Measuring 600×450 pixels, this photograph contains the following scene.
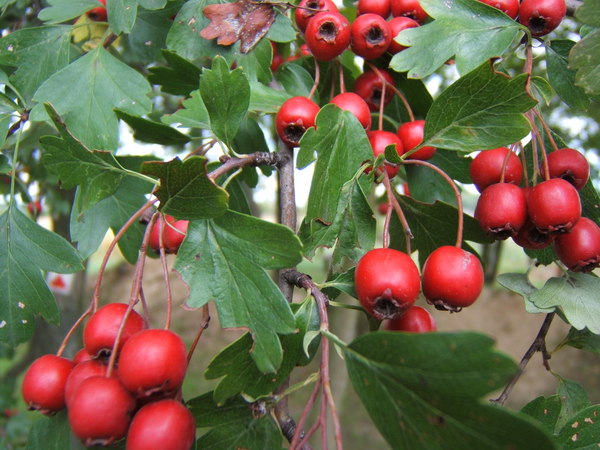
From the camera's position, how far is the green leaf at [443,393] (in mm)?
602

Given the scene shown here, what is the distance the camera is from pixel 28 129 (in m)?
1.52

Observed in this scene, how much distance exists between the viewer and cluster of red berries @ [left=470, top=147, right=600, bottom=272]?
0.84 metres

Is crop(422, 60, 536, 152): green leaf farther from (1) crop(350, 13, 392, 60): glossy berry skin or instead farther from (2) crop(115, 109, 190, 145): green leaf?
(2) crop(115, 109, 190, 145): green leaf

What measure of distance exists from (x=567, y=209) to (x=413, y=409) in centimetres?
43

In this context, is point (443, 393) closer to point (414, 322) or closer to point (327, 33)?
point (414, 322)

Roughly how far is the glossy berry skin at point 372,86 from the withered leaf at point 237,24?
0.79 feet

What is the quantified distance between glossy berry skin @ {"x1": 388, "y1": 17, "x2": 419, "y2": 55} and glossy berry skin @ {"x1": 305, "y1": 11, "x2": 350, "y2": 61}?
0.33 feet

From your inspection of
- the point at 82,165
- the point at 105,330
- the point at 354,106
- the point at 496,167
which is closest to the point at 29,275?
the point at 82,165

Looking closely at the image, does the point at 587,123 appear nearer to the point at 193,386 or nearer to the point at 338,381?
the point at 338,381

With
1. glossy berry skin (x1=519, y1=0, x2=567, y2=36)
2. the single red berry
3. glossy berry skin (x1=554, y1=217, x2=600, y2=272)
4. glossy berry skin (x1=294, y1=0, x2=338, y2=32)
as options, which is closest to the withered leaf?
glossy berry skin (x1=294, y1=0, x2=338, y2=32)

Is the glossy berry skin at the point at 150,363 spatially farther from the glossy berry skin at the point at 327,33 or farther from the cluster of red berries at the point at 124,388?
the glossy berry skin at the point at 327,33

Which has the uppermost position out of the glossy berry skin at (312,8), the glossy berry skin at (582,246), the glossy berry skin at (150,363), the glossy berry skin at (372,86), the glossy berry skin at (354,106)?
the glossy berry skin at (312,8)

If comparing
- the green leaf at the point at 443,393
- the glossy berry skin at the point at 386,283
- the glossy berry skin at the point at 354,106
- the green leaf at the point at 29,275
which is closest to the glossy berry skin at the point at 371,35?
the glossy berry skin at the point at 354,106

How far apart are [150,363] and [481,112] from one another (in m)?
0.67
